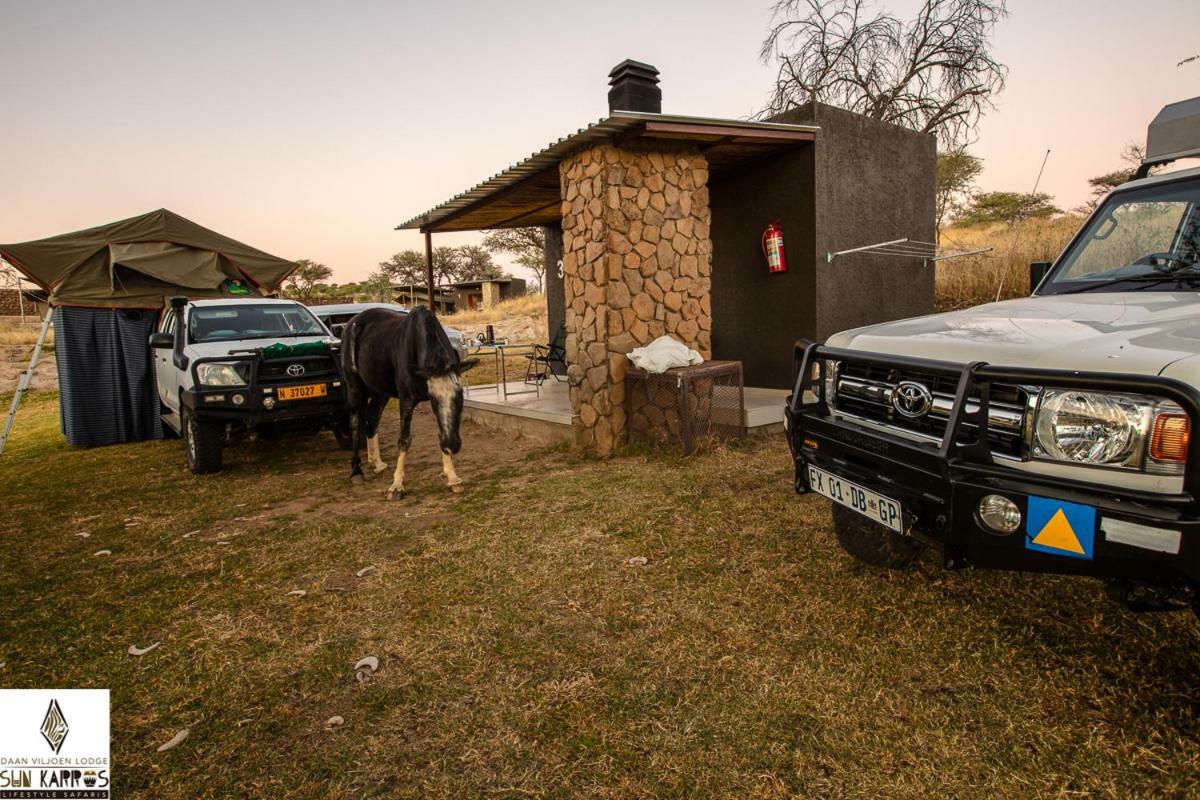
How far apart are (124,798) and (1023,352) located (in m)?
3.32

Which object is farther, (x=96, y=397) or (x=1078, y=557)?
(x=96, y=397)

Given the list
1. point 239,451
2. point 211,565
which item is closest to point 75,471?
point 239,451

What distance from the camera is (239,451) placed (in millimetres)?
8203

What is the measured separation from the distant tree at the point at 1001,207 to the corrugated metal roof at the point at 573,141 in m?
24.5

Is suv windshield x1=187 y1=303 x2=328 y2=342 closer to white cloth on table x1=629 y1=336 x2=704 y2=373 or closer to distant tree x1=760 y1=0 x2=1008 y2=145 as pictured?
white cloth on table x1=629 y1=336 x2=704 y2=373

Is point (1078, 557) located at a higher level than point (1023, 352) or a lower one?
lower

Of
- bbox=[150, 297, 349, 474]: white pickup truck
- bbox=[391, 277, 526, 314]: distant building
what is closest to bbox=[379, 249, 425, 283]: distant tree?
bbox=[391, 277, 526, 314]: distant building

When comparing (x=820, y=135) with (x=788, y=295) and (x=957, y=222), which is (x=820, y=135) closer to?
(x=788, y=295)

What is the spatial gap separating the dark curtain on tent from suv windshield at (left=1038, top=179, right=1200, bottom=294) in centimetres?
1103

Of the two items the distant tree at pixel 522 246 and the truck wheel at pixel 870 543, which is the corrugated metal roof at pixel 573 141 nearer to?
the truck wheel at pixel 870 543

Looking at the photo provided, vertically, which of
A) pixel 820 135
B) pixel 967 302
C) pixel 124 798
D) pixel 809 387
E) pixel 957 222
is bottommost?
pixel 124 798

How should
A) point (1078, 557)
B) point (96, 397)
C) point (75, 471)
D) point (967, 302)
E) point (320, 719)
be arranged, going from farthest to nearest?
point (967, 302), point (96, 397), point (75, 471), point (320, 719), point (1078, 557)

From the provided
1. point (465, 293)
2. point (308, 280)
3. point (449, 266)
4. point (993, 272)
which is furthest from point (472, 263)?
point (993, 272)

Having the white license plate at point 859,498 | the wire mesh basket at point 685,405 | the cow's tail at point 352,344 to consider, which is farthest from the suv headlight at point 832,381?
the cow's tail at point 352,344
